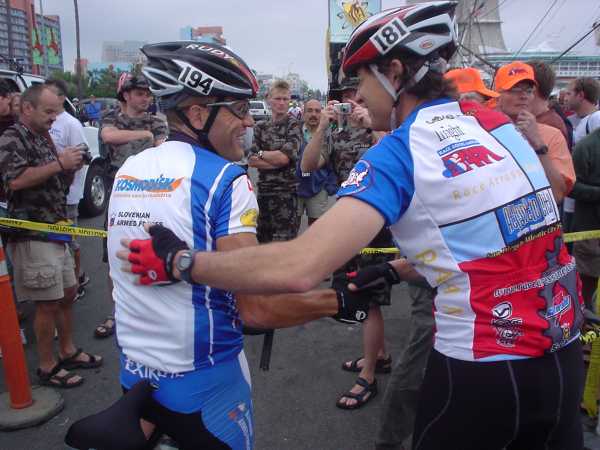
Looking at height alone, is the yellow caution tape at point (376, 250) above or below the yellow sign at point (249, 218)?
below

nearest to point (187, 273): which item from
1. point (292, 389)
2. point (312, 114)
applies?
point (292, 389)

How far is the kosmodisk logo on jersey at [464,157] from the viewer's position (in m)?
1.43

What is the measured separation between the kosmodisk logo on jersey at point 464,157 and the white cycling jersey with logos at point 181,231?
2.15ft

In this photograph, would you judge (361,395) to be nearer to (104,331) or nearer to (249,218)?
(249,218)

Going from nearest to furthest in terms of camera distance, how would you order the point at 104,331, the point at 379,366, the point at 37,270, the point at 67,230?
the point at 37,270 → the point at 67,230 → the point at 379,366 → the point at 104,331

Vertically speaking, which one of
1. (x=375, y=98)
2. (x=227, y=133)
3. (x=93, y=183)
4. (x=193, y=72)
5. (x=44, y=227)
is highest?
(x=193, y=72)

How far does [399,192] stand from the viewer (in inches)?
56.2

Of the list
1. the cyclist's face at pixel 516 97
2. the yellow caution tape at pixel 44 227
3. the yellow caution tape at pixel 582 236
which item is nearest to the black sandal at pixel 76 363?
the yellow caution tape at pixel 44 227

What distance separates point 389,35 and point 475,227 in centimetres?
70

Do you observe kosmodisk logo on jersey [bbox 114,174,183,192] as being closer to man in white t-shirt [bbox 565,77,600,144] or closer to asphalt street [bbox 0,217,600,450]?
asphalt street [bbox 0,217,600,450]

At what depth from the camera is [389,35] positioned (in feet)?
5.39

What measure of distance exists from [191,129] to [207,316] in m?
0.70

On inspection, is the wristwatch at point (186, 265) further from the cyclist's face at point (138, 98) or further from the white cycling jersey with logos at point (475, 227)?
the cyclist's face at point (138, 98)

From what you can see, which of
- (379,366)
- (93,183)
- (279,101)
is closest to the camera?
(379,366)
